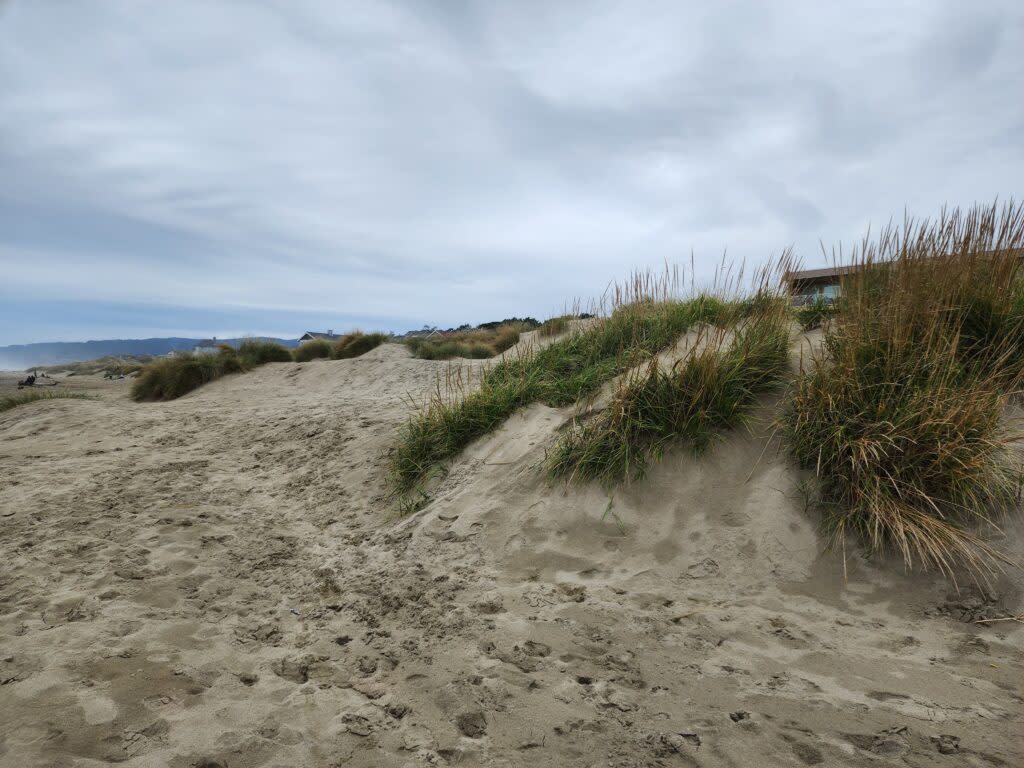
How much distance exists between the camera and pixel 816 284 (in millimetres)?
5770

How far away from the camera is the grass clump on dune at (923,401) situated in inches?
121

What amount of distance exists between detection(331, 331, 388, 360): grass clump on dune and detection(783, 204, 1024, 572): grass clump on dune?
11.3 m

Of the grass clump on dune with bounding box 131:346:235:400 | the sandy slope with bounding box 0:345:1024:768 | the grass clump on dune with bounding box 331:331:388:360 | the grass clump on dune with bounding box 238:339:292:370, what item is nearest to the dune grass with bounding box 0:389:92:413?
the grass clump on dune with bounding box 131:346:235:400

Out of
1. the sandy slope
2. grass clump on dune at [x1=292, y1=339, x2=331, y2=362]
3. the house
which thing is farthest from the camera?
grass clump on dune at [x1=292, y1=339, x2=331, y2=362]

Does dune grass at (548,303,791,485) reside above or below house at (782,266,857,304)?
below

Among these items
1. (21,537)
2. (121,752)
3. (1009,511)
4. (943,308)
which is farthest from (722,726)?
(21,537)

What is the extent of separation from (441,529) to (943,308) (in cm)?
364

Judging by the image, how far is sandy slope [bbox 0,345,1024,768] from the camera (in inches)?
77.5

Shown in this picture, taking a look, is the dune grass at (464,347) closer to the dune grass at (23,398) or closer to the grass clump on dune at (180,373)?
the grass clump on dune at (180,373)

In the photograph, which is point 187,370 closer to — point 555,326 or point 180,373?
point 180,373

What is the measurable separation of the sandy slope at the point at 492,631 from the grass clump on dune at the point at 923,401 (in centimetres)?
22

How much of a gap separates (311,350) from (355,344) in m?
1.23

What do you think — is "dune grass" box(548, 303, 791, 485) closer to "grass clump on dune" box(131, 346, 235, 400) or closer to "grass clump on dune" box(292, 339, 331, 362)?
"grass clump on dune" box(131, 346, 235, 400)

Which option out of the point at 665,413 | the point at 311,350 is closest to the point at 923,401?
the point at 665,413
